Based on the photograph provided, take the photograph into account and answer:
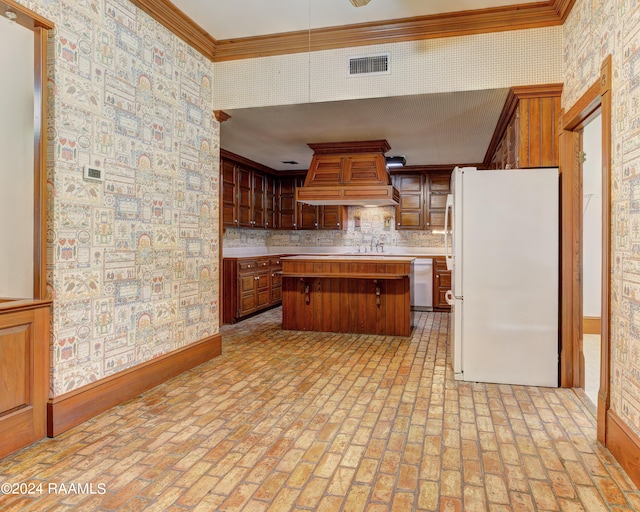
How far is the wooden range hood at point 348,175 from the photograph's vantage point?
5352mm

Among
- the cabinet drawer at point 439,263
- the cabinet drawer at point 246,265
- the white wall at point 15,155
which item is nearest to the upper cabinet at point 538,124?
the white wall at point 15,155

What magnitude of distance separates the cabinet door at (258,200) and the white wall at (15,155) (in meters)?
4.70

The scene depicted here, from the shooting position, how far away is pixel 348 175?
550cm

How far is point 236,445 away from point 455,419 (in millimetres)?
1366

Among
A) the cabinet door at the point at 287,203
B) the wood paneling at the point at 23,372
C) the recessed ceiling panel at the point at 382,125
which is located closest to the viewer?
the wood paneling at the point at 23,372

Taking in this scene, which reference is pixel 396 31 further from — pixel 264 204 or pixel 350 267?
pixel 264 204

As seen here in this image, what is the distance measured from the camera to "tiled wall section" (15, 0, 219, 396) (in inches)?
98.0

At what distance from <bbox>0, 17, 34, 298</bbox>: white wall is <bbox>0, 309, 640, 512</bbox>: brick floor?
3.40 ft

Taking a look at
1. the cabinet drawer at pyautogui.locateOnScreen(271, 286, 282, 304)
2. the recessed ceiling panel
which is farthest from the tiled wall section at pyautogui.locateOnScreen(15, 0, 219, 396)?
the cabinet drawer at pyautogui.locateOnScreen(271, 286, 282, 304)

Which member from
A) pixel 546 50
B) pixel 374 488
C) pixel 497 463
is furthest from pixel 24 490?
pixel 546 50

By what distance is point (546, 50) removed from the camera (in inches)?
131

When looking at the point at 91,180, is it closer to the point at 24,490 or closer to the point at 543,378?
the point at 24,490

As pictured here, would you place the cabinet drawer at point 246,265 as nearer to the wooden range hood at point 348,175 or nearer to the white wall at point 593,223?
the wooden range hood at point 348,175

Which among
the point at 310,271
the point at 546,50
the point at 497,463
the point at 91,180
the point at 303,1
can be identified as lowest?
the point at 497,463
